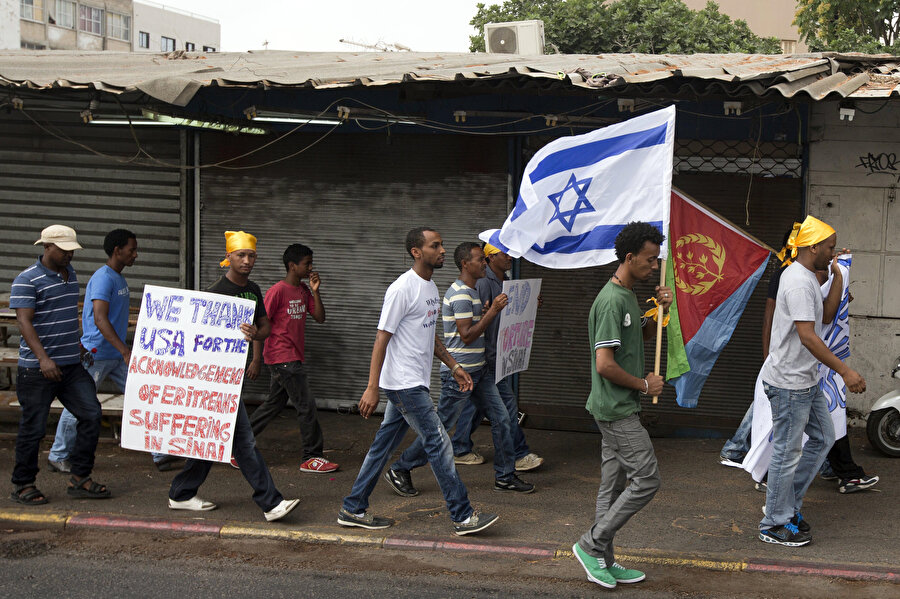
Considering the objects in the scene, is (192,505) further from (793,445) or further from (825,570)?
(825,570)

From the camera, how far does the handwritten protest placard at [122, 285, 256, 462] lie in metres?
6.36

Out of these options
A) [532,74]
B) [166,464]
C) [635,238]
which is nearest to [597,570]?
[635,238]

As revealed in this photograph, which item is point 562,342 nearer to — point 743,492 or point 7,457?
point 743,492

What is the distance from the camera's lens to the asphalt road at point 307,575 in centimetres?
519

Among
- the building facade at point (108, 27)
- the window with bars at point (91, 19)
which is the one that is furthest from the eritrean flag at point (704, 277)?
the window with bars at point (91, 19)

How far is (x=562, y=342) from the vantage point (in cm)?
898

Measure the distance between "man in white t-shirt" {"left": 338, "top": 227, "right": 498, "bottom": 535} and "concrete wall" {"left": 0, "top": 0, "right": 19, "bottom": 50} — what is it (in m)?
42.1

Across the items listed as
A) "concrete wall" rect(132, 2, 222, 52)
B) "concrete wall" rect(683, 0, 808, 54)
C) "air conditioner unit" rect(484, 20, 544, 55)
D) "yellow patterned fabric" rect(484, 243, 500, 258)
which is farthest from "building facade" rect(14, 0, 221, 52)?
"yellow patterned fabric" rect(484, 243, 500, 258)

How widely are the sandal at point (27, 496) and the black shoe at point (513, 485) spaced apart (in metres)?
3.34

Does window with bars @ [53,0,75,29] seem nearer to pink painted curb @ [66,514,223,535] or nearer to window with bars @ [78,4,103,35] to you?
window with bars @ [78,4,103,35]

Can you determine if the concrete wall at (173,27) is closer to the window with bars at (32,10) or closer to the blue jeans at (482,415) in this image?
the window with bars at (32,10)

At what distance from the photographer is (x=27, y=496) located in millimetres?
6570

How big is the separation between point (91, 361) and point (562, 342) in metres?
4.29

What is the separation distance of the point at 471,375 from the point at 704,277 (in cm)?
187
